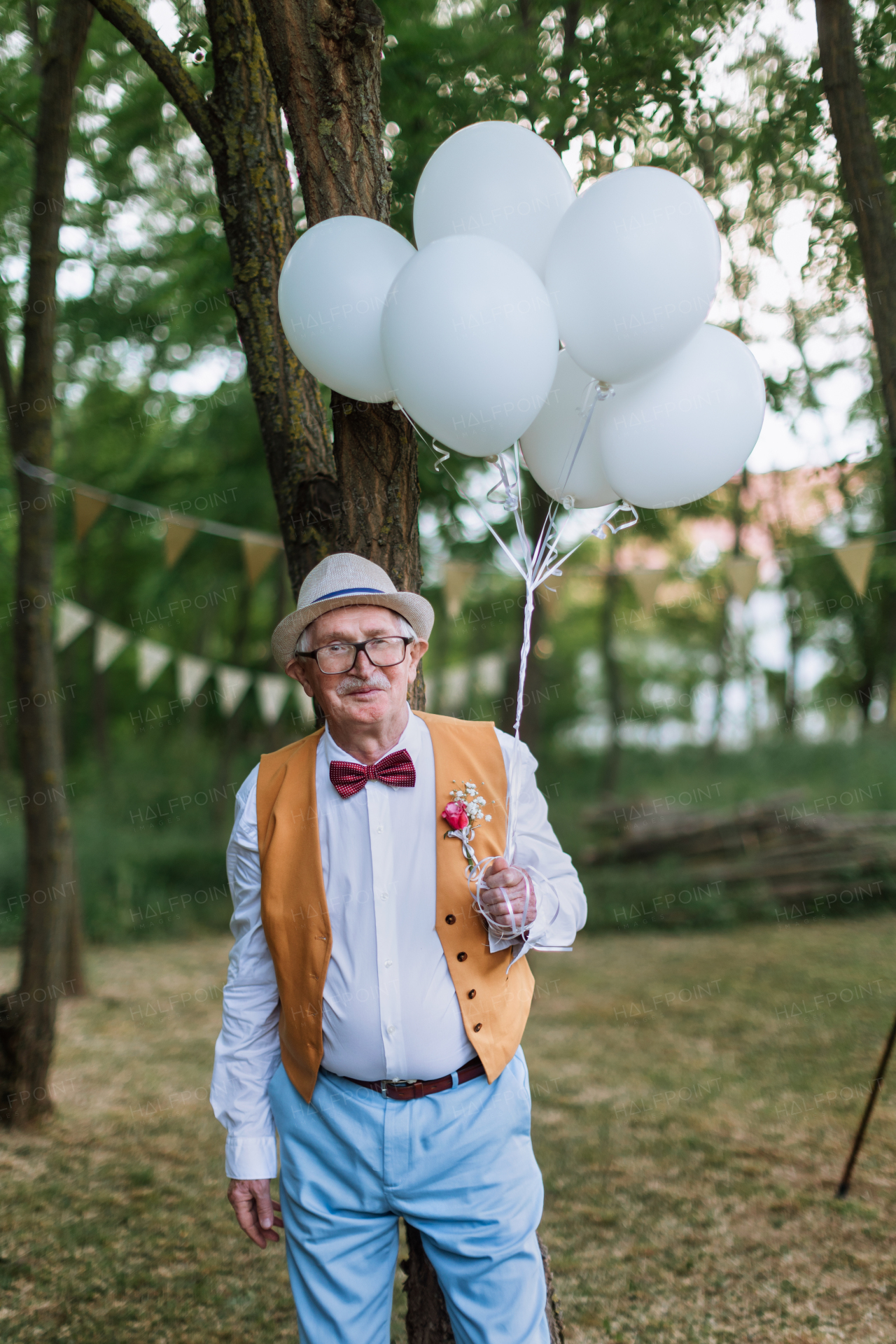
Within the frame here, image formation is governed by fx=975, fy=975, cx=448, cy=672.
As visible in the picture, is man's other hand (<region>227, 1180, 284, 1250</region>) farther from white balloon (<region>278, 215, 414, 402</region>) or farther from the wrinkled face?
white balloon (<region>278, 215, 414, 402</region>)

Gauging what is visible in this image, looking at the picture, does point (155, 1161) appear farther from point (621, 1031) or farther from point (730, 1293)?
point (621, 1031)

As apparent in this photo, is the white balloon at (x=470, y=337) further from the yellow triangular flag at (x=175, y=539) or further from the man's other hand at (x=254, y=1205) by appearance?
the yellow triangular flag at (x=175, y=539)

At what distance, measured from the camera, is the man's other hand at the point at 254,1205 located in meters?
1.79

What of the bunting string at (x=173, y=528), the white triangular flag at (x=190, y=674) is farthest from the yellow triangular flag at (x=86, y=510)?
the white triangular flag at (x=190, y=674)

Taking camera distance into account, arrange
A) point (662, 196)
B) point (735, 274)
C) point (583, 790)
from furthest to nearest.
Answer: point (583, 790)
point (735, 274)
point (662, 196)

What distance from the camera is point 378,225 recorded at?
1.82 metres

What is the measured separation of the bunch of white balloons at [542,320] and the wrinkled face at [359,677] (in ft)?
1.15

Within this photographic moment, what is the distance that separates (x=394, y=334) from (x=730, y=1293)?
108 inches

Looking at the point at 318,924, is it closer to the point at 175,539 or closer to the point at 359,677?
the point at 359,677

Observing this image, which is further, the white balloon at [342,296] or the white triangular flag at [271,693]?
the white triangular flag at [271,693]

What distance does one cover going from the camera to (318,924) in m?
1.73

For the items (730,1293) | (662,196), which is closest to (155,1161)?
(730,1293)

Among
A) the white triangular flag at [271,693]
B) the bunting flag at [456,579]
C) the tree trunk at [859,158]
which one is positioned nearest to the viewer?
the tree trunk at [859,158]

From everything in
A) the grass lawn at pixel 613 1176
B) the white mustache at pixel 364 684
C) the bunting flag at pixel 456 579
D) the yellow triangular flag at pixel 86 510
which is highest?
the yellow triangular flag at pixel 86 510
